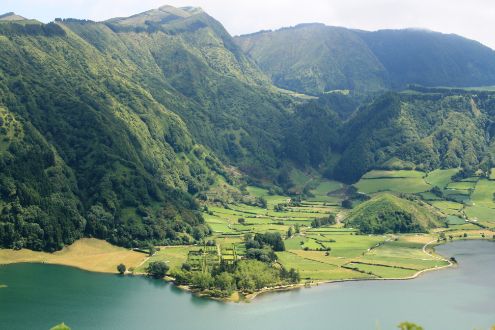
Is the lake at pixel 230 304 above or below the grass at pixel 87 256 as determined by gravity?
below

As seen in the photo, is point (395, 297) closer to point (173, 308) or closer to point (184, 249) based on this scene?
point (173, 308)

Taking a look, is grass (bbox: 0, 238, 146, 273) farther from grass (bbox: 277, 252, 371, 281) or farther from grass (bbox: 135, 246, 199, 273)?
grass (bbox: 277, 252, 371, 281)

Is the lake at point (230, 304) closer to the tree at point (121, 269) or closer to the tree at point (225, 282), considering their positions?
the tree at point (121, 269)

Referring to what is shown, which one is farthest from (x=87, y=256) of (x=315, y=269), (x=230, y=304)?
(x=315, y=269)

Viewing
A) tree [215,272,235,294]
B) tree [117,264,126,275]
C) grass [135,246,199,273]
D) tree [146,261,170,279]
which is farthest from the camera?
grass [135,246,199,273]

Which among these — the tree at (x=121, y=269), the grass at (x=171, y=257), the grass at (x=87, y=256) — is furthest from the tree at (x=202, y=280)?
the grass at (x=87, y=256)

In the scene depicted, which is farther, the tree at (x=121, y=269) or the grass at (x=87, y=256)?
A: the grass at (x=87, y=256)

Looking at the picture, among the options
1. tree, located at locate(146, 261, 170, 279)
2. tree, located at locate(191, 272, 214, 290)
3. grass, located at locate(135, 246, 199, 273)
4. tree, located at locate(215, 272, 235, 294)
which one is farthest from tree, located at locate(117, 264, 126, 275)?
tree, located at locate(215, 272, 235, 294)
